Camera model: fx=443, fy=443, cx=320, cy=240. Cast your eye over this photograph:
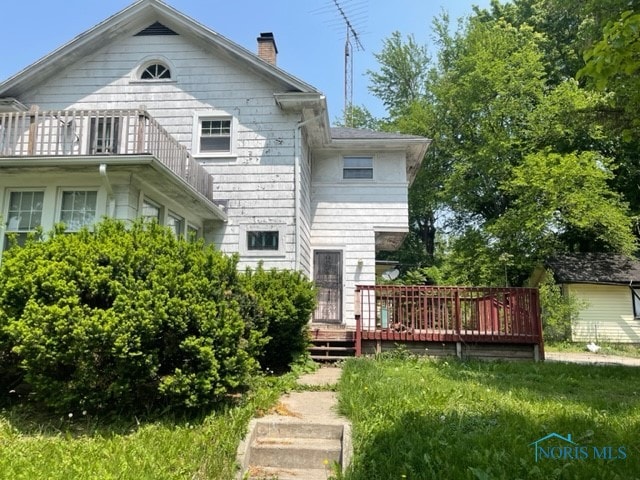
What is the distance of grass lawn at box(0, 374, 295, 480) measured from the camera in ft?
11.2

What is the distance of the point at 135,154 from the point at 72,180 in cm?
165

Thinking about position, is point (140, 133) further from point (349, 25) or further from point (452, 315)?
point (349, 25)

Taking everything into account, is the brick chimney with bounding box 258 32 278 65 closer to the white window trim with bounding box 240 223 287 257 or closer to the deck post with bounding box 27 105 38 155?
the white window trim with bounding box 240 223 287 257

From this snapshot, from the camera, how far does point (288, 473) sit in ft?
12.8

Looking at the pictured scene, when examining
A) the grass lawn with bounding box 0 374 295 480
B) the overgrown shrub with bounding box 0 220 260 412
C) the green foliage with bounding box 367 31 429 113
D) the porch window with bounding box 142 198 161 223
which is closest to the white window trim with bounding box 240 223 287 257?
the porch window with bounding box 142 198 161 223

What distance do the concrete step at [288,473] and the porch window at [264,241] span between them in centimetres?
664

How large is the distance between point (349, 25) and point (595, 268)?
52.0 feet

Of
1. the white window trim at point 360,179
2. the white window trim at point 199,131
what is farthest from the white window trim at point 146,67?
the white window trim at point 360,179

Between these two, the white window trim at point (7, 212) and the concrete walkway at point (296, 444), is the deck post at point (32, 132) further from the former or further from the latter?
the concrete walkway at point (296, 444)

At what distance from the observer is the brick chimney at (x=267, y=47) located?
486 inches

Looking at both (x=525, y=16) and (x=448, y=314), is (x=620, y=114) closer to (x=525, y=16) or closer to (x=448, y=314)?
(x=448, y=314)

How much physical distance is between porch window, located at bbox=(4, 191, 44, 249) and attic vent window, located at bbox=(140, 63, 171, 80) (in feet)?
15.5

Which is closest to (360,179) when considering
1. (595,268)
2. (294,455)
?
(294,455)

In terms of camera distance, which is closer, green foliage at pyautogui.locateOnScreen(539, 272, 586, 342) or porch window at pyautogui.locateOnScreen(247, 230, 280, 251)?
porch window at pyautogui.locateOnScreen(247, 230, 280, 251)
